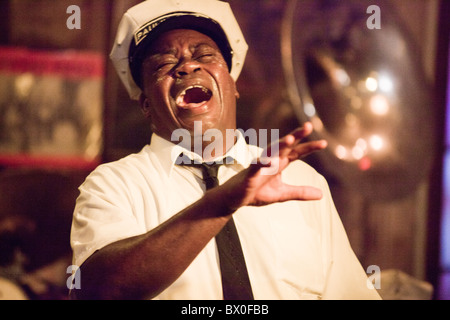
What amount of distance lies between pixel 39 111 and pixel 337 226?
2.10m

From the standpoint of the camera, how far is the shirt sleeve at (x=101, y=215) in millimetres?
1084

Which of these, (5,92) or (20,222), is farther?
(5,92)

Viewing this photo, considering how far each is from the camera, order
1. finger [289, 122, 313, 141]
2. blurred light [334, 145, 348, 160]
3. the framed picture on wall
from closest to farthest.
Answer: finger [289, 122, 313, 141] < blurred light [334, 145, 348, 160] < the framed picture on wall

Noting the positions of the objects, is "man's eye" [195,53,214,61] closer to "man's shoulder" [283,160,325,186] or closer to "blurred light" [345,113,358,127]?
"man's shoulder" [283,160,325,186]

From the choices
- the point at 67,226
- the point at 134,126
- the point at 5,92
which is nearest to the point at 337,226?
the point at 134,126

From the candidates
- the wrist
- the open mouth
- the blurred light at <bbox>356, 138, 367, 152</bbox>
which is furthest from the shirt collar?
the blurred light at <bbox>356, 138, 367, 152</bbox>

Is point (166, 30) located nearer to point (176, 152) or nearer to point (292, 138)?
point (176, 152)

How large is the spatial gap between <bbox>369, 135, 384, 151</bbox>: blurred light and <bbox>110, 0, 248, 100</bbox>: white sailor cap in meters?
1.31

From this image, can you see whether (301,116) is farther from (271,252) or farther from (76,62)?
(76,62)

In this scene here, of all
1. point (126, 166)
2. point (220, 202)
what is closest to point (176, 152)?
point (126, 166)

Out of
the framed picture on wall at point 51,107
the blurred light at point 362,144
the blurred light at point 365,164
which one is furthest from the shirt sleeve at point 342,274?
the framed picture on wall at point 51,107

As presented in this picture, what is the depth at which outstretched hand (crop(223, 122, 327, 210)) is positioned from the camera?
0.90 meters

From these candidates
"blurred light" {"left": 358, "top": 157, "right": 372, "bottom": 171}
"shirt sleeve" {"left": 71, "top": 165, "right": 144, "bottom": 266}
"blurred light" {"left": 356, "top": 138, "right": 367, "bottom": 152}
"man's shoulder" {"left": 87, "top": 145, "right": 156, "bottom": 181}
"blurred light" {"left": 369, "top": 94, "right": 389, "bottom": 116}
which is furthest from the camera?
"blurred light" {"left": 369, "top": 94, "right": 389, "bottom": 116}

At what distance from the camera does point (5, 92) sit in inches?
112
